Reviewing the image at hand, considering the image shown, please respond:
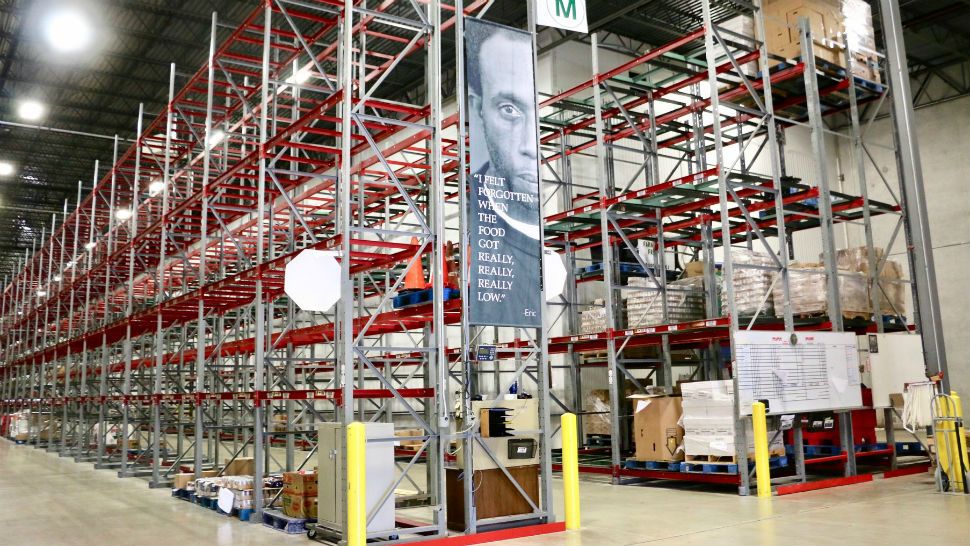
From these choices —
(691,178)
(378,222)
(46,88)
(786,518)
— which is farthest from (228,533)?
(46,88)

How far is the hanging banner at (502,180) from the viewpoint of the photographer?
8.64m

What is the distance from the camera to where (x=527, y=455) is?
9.10m

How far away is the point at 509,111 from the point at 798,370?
5890mm

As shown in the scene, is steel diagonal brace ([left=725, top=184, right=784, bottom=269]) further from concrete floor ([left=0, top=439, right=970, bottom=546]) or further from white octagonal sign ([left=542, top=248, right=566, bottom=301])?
white octagonal sign ([left=542, top=248, right=566, bottom=301])

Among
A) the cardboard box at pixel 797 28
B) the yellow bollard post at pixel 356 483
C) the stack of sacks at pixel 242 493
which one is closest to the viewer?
the yellow bollard post at pixel 356 483

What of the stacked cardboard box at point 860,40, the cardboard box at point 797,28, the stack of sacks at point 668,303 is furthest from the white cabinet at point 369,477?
the stacked cardboard box at point 860,40

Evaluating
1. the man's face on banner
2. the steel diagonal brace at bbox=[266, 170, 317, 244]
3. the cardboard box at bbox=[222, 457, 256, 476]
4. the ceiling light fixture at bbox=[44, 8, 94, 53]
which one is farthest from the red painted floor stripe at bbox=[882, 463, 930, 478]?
the ceiling light fixture at bbox=[44, 8, 94, 53]

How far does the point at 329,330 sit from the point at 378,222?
6855 millimetres

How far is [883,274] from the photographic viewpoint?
14938 mm

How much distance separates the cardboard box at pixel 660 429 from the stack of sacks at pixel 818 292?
258 centimetres

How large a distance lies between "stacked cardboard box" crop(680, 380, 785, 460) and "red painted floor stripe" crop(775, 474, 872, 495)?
677 millimetres

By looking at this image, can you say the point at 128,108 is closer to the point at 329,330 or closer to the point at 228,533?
the point at 329,330

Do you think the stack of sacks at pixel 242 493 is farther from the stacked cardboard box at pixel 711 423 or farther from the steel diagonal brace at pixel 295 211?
the stacked cardboard box at pixel 711 423

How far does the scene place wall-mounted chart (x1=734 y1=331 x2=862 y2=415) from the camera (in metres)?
11.1
